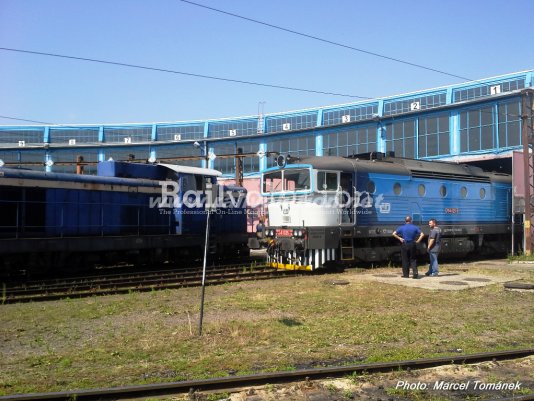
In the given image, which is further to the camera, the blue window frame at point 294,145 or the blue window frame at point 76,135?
the blue window frame at point 76,135

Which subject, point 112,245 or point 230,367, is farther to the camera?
point 112,245

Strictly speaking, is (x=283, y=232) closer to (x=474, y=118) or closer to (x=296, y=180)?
(x=296, y=180)

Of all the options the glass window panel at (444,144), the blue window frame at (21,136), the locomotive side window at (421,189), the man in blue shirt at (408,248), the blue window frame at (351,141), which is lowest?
the man in blue shirt at (408,248)

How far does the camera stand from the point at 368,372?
5.65 meters

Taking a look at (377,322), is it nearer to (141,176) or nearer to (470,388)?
(470,388)

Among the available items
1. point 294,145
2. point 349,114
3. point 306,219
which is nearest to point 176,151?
point 294,145

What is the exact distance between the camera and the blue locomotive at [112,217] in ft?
43.1

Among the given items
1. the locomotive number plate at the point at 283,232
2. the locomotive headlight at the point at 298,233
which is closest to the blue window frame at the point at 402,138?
the locomotive number plate at the point at 283,232

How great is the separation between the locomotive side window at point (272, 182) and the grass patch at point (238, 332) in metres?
4.69

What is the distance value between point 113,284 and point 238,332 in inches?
233

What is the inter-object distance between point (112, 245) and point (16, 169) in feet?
11.3

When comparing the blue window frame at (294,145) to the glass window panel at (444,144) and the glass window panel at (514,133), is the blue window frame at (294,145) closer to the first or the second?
the glass window panel at (444,144)

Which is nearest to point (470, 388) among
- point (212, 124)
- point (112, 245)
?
point (112, 245)

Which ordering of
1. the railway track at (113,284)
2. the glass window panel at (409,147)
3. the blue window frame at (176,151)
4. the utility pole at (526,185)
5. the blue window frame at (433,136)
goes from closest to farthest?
the railway track at (113,284) < the utility pole at (526,185) < the blue window frame at (433,136) < the glass window panel at (409,147) < the blue window frame at (176,151)
